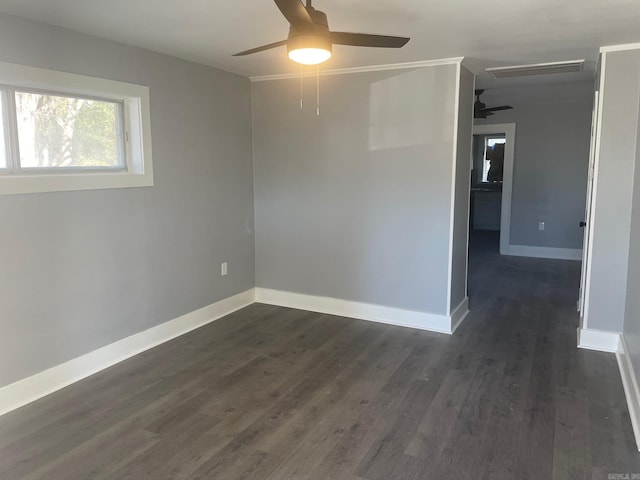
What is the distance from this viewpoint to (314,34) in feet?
6.77

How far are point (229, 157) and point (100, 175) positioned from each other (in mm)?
1391

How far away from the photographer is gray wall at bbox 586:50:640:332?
10.8ft

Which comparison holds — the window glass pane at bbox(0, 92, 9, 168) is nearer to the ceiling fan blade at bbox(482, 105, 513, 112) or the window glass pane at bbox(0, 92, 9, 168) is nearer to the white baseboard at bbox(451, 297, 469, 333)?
the white baseboard at bbox(451, 297, 469, 333)

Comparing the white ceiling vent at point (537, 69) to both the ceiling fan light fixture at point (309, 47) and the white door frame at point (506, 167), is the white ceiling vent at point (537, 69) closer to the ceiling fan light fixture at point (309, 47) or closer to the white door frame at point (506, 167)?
the ceiling fan light fixture at point (309, 47)

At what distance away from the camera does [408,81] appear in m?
3.91

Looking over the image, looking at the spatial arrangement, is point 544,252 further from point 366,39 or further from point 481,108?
point 366,39

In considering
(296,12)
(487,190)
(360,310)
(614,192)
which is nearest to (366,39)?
(296,12)

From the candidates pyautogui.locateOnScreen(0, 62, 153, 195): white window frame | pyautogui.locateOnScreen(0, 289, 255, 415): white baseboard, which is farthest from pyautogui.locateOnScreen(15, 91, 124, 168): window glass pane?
pyautogui.locateOnScreen(0, 289, 255, 415): white baseboard

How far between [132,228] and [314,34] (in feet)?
6.99

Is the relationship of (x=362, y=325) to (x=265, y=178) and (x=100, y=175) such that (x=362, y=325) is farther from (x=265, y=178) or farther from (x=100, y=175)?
(x=100, y=175)

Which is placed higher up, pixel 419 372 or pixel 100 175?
pixel 100 175

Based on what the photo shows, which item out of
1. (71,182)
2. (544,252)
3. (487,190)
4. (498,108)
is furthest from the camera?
(487,190)

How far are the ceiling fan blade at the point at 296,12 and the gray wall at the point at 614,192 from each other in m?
2.46

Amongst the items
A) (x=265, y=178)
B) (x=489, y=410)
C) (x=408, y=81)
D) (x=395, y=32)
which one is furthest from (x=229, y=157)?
(x=489, y=410)
